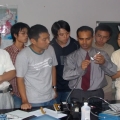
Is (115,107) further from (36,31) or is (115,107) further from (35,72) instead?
(36,31)

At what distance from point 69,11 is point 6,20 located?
3.33 feet

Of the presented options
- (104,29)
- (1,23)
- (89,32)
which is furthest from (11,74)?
(1,23)

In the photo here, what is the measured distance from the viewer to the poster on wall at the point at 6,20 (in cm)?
369

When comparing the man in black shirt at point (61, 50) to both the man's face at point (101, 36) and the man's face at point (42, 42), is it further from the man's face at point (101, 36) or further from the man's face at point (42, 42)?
the man's face at point (42, 42)

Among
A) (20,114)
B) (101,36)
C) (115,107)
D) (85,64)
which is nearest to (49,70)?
(85,64)

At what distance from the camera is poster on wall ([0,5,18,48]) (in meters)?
3.69

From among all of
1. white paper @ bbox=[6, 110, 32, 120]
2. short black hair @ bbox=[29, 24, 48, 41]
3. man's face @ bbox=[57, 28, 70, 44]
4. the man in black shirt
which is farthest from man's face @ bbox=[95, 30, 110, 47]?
white paper @ bbox=[6, 110, 32, 120]

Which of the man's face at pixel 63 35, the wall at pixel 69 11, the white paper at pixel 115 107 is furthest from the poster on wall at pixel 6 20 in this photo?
the white paper at pixel 115 107

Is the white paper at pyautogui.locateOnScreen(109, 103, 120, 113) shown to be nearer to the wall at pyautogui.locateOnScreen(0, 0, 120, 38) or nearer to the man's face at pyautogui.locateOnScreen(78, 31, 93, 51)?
the man's face at pyautogui.locateOnScreen(78, 31, 93, 51)

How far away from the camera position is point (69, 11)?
3.87 metres

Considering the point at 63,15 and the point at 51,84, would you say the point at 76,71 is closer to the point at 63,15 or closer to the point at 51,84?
the point at 51,84

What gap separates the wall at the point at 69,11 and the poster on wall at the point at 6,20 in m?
0.08

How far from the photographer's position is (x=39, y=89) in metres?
2.34

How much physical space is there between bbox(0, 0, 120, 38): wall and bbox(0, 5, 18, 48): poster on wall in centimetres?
8
